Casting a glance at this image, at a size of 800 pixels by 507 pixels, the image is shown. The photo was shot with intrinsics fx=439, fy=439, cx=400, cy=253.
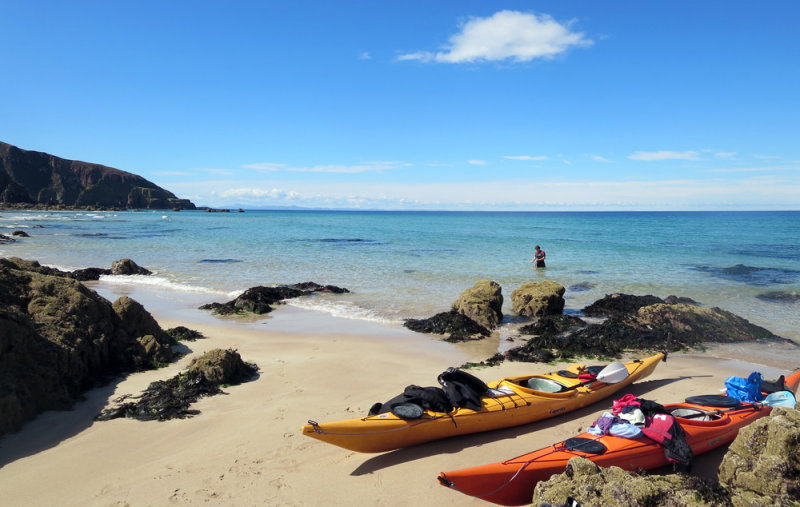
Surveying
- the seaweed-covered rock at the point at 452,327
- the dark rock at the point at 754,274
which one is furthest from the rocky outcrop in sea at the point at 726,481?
the dark rock at the point at 754,274

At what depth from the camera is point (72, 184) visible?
427 ft

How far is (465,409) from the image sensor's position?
585cm

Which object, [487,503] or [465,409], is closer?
[487,503]

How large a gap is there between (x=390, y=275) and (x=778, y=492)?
16793 millimetres

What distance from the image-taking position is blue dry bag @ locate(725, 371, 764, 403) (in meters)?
6.38

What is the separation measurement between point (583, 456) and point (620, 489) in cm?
105

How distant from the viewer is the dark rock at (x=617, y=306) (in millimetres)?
13398

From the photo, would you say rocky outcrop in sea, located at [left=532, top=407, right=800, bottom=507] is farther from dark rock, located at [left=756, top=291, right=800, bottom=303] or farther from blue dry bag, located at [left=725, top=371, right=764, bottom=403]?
dark rock, located at [left=756, top=291, right=800, bottom=303]

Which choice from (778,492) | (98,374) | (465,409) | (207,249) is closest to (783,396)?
(778,492)

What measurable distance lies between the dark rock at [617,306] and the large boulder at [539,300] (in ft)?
3.81

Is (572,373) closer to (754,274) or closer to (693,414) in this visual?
(693,414)

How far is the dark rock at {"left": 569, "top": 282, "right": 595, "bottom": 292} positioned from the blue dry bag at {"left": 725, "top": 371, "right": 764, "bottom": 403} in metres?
11.1

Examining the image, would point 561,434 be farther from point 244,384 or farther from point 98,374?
point 98,374

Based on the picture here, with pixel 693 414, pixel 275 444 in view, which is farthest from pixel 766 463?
pixel 275 444
